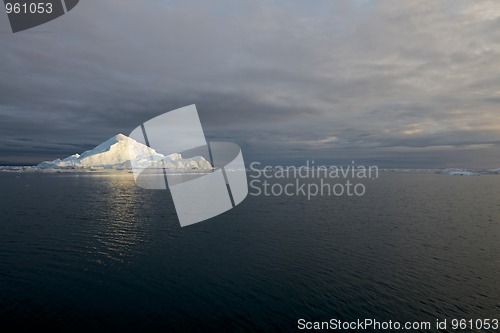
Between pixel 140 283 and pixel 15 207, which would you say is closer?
pixel 140 283

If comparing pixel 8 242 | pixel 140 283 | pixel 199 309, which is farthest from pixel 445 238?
pixel 8 242

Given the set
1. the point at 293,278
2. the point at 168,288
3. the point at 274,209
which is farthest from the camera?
the point at 274,209

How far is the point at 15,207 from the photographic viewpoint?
3073 inches

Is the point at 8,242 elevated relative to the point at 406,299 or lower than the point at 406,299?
elevated

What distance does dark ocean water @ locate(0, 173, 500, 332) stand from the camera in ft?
81.9

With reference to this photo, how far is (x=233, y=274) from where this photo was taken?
34.1m

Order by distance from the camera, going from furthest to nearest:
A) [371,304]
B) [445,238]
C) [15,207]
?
[15,207]
[445,238]
[371,304]

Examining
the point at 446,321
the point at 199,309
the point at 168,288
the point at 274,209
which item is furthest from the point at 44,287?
the point at 274,209

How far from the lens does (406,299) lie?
95.0 ft

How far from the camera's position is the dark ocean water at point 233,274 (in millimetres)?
24969

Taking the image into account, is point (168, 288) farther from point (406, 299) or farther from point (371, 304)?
point (406, 299)

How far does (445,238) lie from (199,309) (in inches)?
2098

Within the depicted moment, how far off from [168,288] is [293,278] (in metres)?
15.0

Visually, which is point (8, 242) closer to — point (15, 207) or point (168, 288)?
point (168, 288)
